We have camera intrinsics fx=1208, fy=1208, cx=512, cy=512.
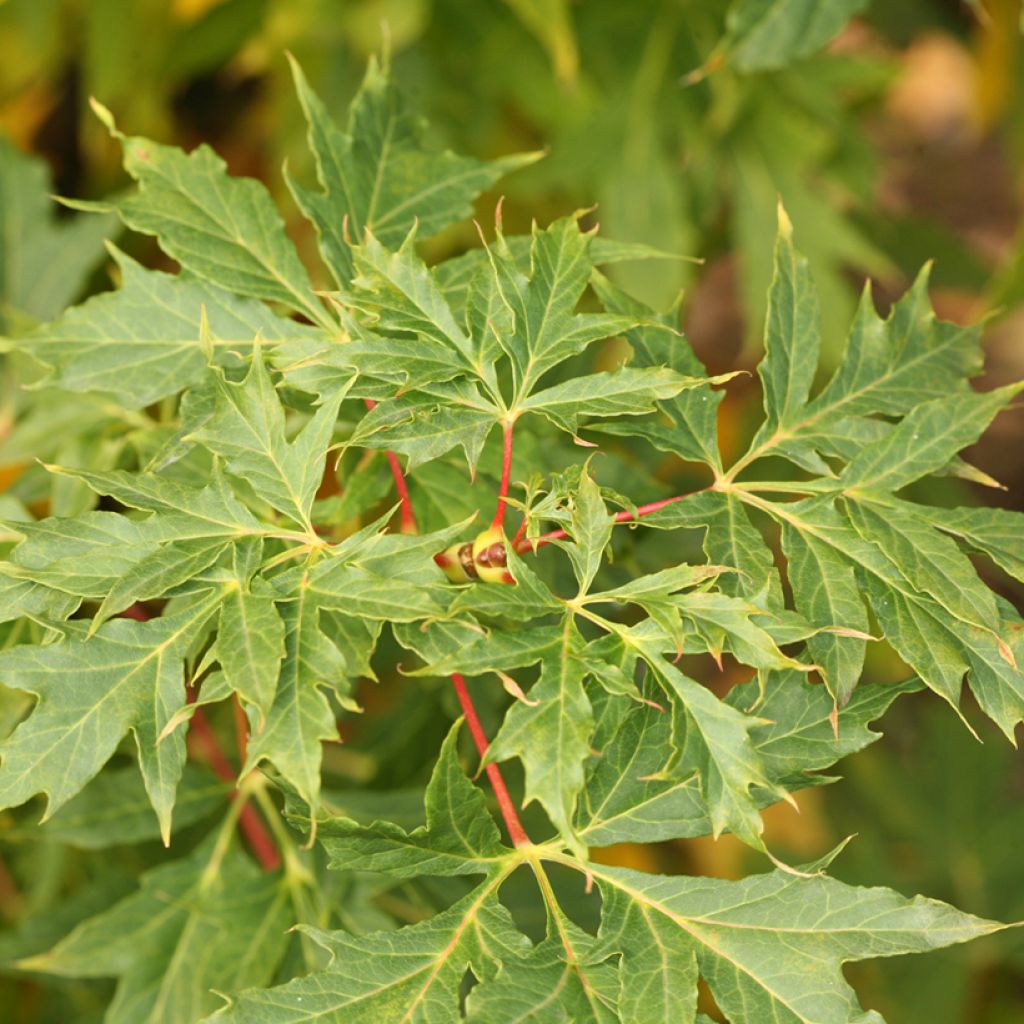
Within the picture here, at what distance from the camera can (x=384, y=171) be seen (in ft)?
3.01

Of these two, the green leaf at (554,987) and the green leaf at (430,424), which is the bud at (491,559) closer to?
the green leaf at (430,424)

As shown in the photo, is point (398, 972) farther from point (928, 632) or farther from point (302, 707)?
point (928, 632)

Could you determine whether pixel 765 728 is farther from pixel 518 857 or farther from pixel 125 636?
pixel 125 636

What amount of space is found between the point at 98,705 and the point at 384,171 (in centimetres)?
46

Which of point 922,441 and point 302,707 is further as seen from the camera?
point 922,441

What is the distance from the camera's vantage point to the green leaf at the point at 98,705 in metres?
0.67

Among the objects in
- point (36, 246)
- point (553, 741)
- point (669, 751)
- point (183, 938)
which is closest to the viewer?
point (553, 741)

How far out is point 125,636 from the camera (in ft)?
2.30

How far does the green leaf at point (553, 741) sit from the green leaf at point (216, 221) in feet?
1.15

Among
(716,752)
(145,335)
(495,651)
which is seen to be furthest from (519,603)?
(145,335)

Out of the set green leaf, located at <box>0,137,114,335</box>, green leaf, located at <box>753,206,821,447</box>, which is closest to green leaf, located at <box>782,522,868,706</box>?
green leaf, located at <box>753,206,821,447</box>

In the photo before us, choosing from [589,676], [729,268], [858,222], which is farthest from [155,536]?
[729,268]

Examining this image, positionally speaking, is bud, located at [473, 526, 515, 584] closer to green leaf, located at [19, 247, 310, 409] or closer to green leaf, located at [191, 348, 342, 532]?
green leaf, located at [191, 348, 342, 532]

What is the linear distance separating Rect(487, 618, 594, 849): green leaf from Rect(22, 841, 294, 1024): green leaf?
0.41 metres
